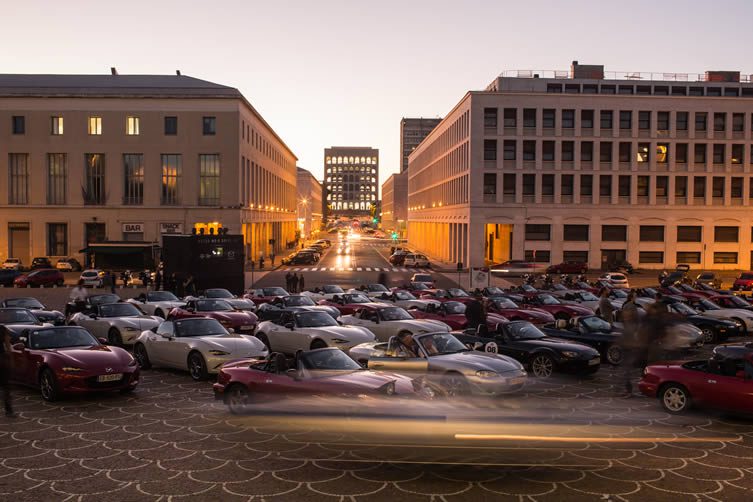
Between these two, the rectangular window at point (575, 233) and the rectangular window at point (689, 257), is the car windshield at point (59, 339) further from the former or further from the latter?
the rectangular window at point (689, 257)

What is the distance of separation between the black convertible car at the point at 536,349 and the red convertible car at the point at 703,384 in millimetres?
2760

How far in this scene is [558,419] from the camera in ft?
37.5

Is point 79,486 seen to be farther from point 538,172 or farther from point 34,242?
point 34,242

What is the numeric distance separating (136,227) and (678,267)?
5308 cm

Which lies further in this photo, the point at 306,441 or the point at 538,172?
the point at 538,172

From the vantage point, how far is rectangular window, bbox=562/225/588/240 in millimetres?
66438

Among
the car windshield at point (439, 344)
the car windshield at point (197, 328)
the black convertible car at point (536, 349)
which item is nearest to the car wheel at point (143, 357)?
the car windshield at point (197, 328)

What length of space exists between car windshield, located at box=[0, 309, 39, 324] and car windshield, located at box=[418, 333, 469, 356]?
1249cm

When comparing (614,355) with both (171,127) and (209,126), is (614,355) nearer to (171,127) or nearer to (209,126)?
(209,126)

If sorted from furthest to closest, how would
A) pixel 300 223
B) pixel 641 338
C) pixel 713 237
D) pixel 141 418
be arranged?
pixel 300 223
pixel 713 237
pixel 641 338
pixel 141 418

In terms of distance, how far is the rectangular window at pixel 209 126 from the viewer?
67562mm

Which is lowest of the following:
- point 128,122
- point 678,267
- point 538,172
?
point 678,267

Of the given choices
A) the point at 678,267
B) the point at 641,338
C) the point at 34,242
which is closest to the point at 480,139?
the point at 678,267

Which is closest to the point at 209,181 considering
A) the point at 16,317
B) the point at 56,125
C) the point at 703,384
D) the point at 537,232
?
the point at 56,125
